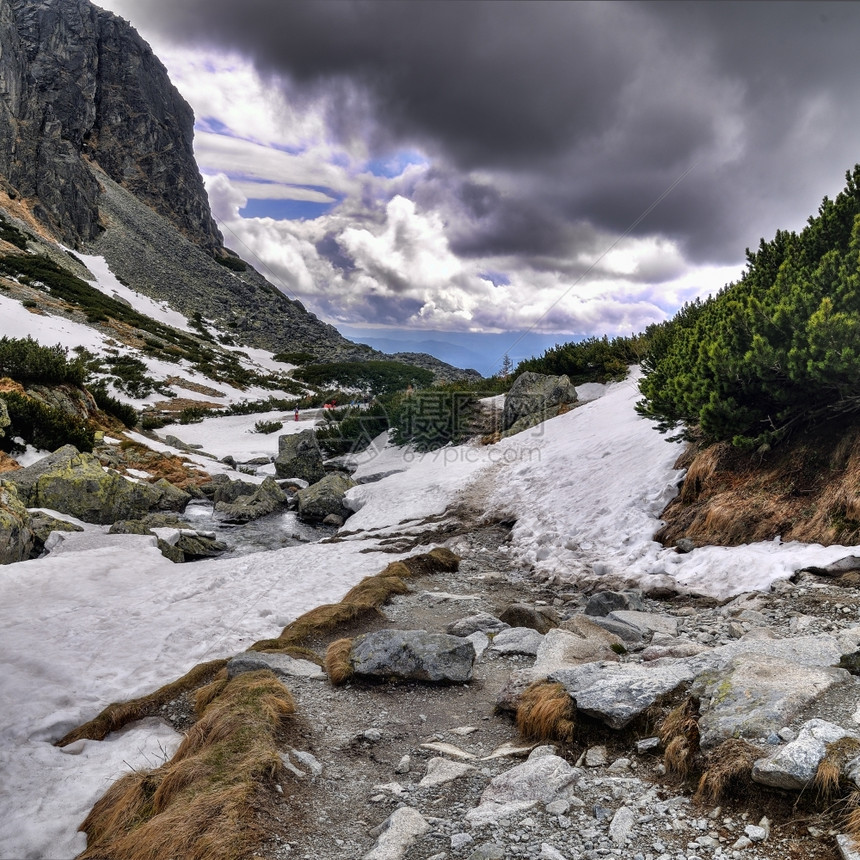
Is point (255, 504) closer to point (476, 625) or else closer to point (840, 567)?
point (476, 625)

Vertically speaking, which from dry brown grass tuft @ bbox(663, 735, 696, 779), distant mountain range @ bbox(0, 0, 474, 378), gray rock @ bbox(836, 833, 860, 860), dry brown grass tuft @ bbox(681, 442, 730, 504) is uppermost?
distant mountain range @ bbox(0, 0, 474, 378)

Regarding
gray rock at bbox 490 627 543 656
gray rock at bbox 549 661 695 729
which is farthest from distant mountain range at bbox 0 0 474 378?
gray rock at bbox 549 661 695 729

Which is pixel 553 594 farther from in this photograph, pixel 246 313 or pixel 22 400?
pixel 246 313

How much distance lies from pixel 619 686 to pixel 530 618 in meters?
3.08

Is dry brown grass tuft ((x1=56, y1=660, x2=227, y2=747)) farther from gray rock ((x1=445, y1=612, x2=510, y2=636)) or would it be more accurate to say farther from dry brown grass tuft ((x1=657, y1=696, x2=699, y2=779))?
dry brown grass tuft ((x1=657, y1=696, x2=699, y2=779))

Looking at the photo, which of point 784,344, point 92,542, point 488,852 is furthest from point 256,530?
point 488,852

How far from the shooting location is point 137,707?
5504 mm

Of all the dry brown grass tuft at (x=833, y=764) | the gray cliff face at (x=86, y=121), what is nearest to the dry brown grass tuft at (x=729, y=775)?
the dry brown grass tuft at (x=833, y=764)

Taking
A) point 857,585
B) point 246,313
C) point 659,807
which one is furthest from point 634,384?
point 246,313

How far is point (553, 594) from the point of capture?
8984mm

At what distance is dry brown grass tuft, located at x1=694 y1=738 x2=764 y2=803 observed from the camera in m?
2.89

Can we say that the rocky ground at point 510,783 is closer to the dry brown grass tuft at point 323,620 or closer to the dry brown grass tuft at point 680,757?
the dry brown grass tuft at point 680,757

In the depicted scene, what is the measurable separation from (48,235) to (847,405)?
79.4m

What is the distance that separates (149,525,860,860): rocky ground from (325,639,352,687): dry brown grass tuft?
3.3 inches
